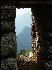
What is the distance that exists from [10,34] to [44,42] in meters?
2.73

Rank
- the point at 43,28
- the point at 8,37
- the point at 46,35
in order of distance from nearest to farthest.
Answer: the point at 8,37
the point at 46,35
the point at 43,28

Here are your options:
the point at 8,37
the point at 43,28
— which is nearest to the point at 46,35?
the point at 43,28

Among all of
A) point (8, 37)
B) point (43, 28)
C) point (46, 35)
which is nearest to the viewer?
point (8, 37)

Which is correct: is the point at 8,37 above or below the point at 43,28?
above

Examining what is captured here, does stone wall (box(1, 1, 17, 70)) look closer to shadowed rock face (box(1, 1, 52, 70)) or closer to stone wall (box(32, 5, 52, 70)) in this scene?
shadowed rock face (box(1, 1, 52, 70))

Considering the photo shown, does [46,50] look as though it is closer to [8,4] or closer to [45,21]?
[45,21]

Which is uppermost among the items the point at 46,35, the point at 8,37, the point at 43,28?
the point at 8,37

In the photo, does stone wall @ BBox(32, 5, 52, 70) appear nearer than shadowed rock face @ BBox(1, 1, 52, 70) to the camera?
No

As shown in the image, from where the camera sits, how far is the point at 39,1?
7.05 metres

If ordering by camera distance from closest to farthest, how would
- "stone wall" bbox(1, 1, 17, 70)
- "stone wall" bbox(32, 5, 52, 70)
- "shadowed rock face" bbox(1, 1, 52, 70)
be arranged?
1. "stone wall" bbox(1, 1, 17, 70)
2. "shadowed rock face" bbox(1, 1, 52, 70)
3. "stone wall" bbox(32, 5, 52, 70)

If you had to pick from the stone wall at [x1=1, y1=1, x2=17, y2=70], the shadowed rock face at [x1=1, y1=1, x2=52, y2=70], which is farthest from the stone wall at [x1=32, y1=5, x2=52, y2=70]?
the stone wall at [x1=1, y1=1, x2=17, y2=70]

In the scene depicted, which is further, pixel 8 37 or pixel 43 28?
pixel 43 28

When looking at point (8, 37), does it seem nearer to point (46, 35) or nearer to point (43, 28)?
point (46, 35)

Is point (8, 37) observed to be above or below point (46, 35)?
above
